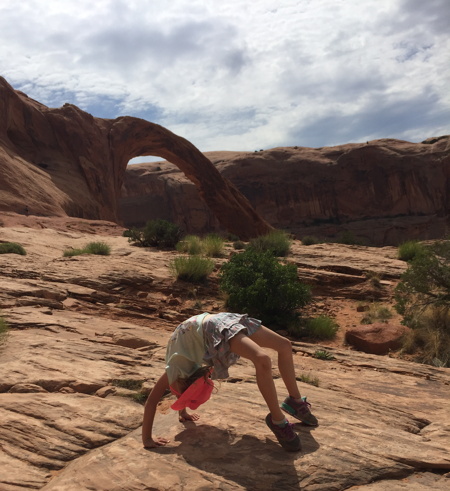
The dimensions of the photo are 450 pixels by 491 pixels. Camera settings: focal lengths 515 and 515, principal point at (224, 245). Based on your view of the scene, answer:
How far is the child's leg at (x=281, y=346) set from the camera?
12.5ft

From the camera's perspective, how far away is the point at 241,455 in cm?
353

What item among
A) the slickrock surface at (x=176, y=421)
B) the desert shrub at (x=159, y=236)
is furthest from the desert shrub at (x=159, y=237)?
the slickrock surface at (x=176, y=421)

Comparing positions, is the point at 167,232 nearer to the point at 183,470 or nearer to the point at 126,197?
the point at 183,470

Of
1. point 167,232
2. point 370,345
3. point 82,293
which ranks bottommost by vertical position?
point 370,345

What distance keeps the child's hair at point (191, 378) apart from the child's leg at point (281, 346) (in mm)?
412

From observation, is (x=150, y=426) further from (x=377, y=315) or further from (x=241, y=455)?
(x=377, y=315)

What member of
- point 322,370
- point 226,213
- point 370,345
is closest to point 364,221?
point 226,213

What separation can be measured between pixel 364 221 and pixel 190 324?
41088 mm

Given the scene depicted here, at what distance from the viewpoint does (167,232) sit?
15.8 meters

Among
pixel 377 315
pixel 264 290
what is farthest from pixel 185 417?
pixel 377 315

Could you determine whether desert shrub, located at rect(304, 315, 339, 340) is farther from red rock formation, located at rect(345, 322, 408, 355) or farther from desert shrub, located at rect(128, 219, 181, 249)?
desert shrub, located at rect(128, 219, 181, 249)

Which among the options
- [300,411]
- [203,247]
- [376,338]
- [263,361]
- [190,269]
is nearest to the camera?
[263,361]

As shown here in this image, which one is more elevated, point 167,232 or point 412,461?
point 167,232

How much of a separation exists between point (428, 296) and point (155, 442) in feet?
28.5
